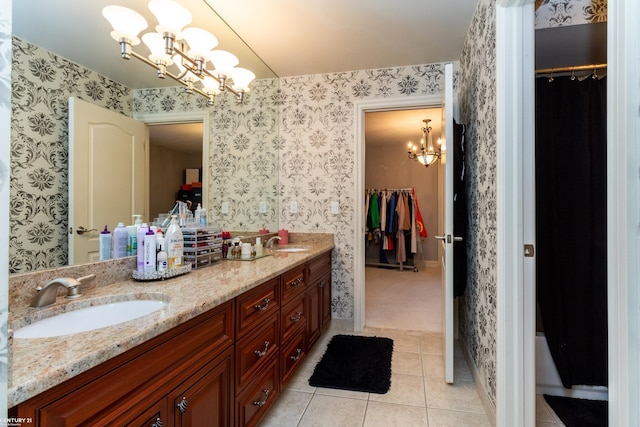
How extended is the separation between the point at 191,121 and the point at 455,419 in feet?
7.46

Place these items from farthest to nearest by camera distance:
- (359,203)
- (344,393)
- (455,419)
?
(359,203), (344,393), (455,419)

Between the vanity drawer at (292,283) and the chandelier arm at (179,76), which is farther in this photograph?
the vanity drawer at (292,283)

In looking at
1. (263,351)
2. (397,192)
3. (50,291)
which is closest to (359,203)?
(263,351)

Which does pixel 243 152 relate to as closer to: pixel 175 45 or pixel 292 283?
pixel 175 45

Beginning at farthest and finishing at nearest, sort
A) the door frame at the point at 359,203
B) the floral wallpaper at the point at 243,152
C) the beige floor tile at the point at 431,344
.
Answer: the door frame at the point at 359,203 → the beige floor tile at the point at 431,344 → the floral wallpaper at the point at 243,152

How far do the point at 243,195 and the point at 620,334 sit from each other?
230 cm

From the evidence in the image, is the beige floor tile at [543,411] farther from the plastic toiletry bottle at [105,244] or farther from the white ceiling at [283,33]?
the white ceiling at [283,33]

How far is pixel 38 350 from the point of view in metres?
0.67

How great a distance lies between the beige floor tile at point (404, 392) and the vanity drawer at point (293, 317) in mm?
589

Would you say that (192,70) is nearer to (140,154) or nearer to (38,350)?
(140,154)

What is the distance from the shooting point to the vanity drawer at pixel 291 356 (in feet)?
5.65

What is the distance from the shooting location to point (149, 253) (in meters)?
1.35

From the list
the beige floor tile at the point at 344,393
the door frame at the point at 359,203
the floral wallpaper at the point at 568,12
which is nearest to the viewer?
the floral wallpaper at the point at 568,12

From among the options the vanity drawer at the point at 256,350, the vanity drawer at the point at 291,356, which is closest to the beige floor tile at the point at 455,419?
the vanity drawer at the point at 291,356
